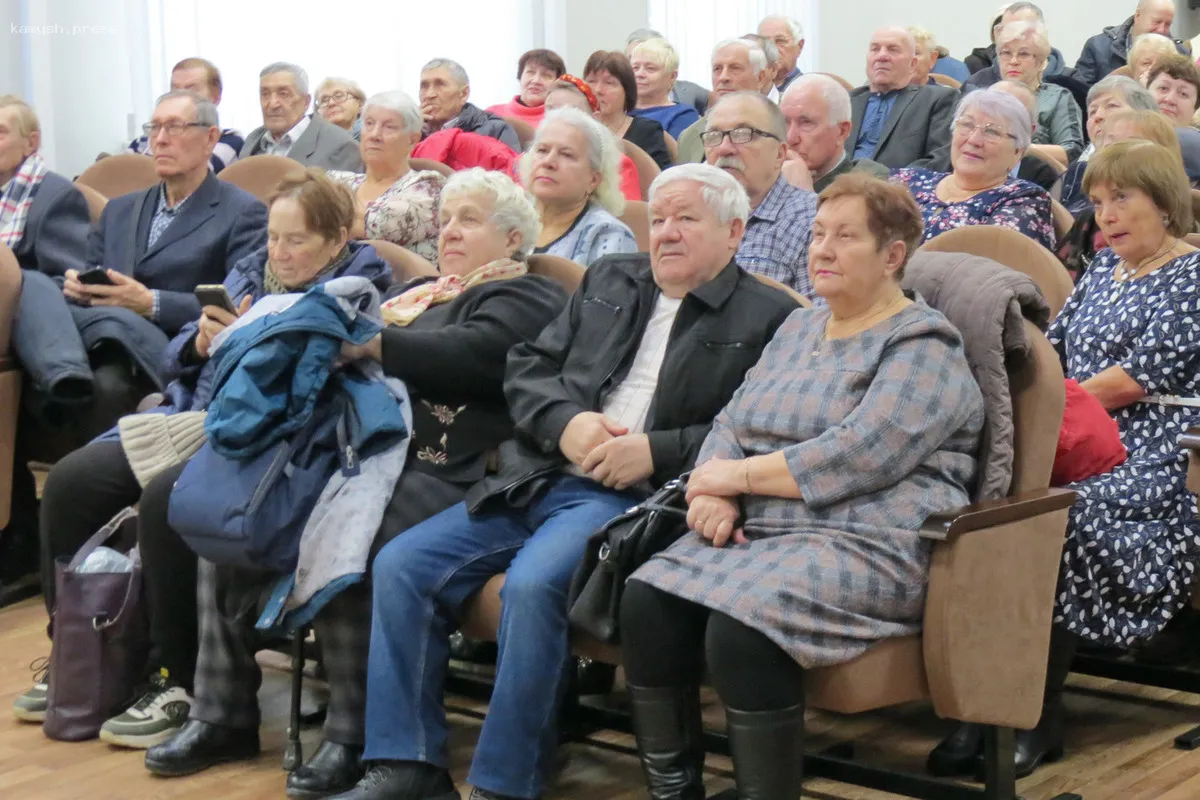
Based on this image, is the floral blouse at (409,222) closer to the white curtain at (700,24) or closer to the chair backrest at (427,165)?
the chair backrest at (427,165)

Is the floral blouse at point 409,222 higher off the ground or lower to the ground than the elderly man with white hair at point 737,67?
lower

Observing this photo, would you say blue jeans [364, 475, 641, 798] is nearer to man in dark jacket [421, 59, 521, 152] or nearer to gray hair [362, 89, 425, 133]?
gray hair [362, 89, 425, 133]

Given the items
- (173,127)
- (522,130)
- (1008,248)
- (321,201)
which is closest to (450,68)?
(522,130)

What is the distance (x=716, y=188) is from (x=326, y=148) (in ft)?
10.3

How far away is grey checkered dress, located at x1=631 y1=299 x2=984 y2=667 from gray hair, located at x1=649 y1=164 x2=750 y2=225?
405 mm

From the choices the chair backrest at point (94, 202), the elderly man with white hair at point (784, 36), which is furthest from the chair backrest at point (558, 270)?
the elderly man with white hair at point (784, 36)

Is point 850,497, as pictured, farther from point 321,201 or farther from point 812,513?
point 321,201

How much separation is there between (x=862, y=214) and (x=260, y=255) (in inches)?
56.3

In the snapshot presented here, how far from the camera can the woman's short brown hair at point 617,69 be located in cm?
575

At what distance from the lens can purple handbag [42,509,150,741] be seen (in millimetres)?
2998

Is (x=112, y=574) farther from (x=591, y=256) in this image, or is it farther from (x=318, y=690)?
(x=591, y=256)

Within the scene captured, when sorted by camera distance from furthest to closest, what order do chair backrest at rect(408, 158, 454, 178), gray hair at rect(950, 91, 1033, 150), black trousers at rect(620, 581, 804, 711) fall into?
chair backrest at rect(408, 158, 454, 178), gray hair at rect(950, 91, 1033, 150), black trousers at rect(620, 581, 804, 711)

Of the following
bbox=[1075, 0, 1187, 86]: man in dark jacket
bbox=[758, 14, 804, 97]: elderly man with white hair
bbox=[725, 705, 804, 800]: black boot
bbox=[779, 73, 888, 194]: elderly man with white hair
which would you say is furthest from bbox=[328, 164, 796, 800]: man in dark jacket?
bbox=[1075, 0, 1187, 86]: man in dark jacket

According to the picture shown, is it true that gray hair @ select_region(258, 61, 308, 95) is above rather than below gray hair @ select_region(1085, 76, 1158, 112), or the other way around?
below
